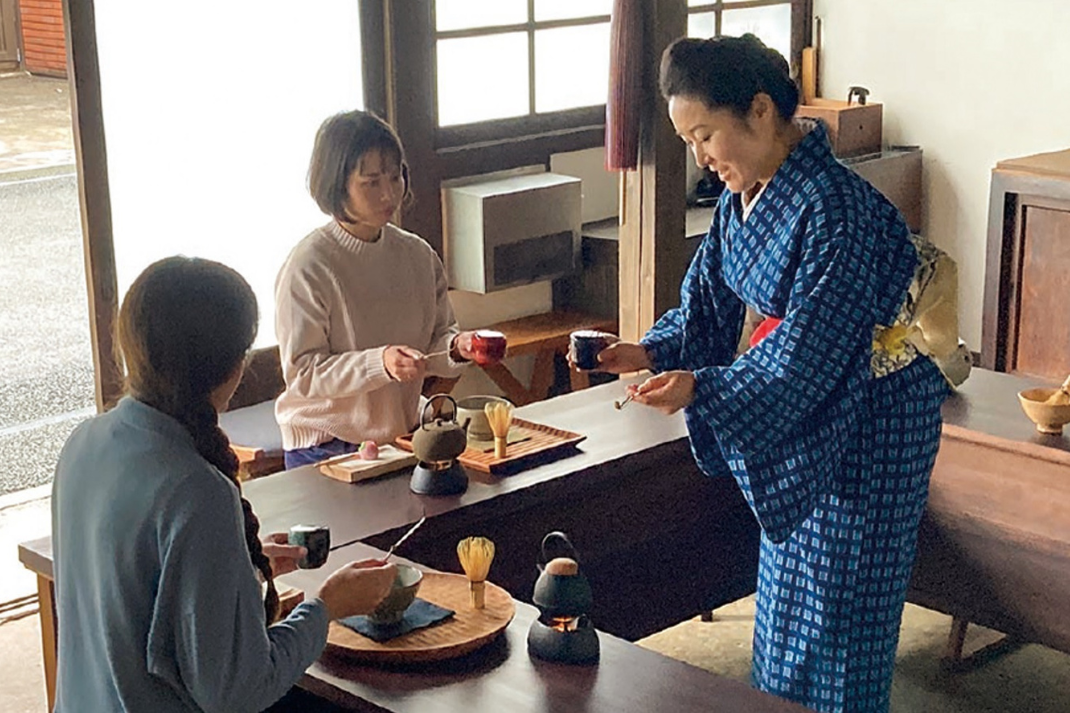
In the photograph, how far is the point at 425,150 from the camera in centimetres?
488

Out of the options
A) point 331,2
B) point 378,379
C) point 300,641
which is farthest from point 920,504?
point 331,2

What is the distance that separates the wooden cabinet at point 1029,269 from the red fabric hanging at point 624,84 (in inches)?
59.2

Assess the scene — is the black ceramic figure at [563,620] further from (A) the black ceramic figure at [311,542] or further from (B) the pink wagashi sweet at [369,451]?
(B) the pink wagashi sweet at [369,451]

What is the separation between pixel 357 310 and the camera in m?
3.07

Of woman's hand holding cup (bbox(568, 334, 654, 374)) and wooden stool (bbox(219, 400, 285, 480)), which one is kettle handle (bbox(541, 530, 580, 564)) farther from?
wooden stool (bbox(219, 400, 285, 480))

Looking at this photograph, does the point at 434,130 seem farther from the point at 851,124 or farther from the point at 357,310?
the point at 357,310

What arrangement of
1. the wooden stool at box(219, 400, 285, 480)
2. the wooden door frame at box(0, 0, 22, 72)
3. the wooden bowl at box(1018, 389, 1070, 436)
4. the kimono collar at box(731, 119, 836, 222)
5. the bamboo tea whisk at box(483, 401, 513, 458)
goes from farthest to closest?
the wooden door frame at box(0, 0, 22, 72) < the wooden stool at box(219, 400, 285, 480) < the wooden bowl at box(1018, 389, 1070, 436) < the bamboo tea whisk at box(483, 401, 513, 458) < the kimono collar at box(731, 119, 836, 222)

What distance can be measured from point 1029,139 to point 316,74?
265 cm

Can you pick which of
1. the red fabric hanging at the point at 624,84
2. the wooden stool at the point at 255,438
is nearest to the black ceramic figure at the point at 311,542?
the wooden stool at the point at 255,438

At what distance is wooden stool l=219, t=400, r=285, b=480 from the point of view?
372cm

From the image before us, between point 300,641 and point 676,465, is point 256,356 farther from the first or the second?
point 300,641

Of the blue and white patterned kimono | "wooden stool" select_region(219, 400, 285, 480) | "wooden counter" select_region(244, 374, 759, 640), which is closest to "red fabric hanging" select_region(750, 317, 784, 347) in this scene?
the blue and white patterned kimono

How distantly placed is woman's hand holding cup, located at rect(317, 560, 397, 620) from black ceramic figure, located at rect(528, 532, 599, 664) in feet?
0.68

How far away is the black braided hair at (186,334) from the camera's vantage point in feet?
5.38
